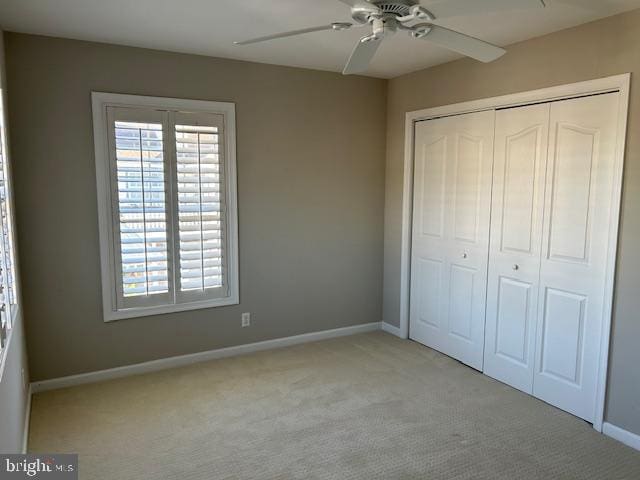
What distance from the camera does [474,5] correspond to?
72.7 inches

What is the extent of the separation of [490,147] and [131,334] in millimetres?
3097

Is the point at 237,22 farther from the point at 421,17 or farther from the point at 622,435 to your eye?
the point at 622,435

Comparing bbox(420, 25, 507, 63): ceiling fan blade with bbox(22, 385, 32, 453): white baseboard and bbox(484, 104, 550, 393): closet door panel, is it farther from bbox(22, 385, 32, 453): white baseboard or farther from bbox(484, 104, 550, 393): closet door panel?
bbox(22, 385, 32, 453): white baseboard

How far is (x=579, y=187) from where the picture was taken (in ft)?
9.64

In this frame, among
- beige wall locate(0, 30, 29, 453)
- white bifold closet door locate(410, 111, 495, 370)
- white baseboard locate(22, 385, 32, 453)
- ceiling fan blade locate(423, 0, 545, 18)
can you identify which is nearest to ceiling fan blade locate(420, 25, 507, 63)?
ceiling fan blade locate(423, 0, 545, 18)

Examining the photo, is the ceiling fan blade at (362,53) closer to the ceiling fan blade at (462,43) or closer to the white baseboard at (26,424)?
→ the ceiling fan blade at (462,43)

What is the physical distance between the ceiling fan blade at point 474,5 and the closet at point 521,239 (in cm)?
131

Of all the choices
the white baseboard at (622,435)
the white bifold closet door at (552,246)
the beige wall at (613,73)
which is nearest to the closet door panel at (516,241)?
the white bifold closet door at (552,246)

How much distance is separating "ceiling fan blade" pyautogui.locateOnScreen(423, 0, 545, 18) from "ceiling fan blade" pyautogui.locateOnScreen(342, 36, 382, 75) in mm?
340

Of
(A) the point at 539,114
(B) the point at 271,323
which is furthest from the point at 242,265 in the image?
(A) the point at 539,114

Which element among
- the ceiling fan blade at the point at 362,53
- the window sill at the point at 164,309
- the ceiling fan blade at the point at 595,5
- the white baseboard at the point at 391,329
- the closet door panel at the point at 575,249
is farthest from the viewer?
the white baseboard at the point at 391,329

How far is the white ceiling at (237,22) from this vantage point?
258cm

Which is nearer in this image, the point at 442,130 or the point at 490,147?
the point at 490,147

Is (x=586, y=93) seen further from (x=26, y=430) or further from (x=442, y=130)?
(x=26, y=430)
